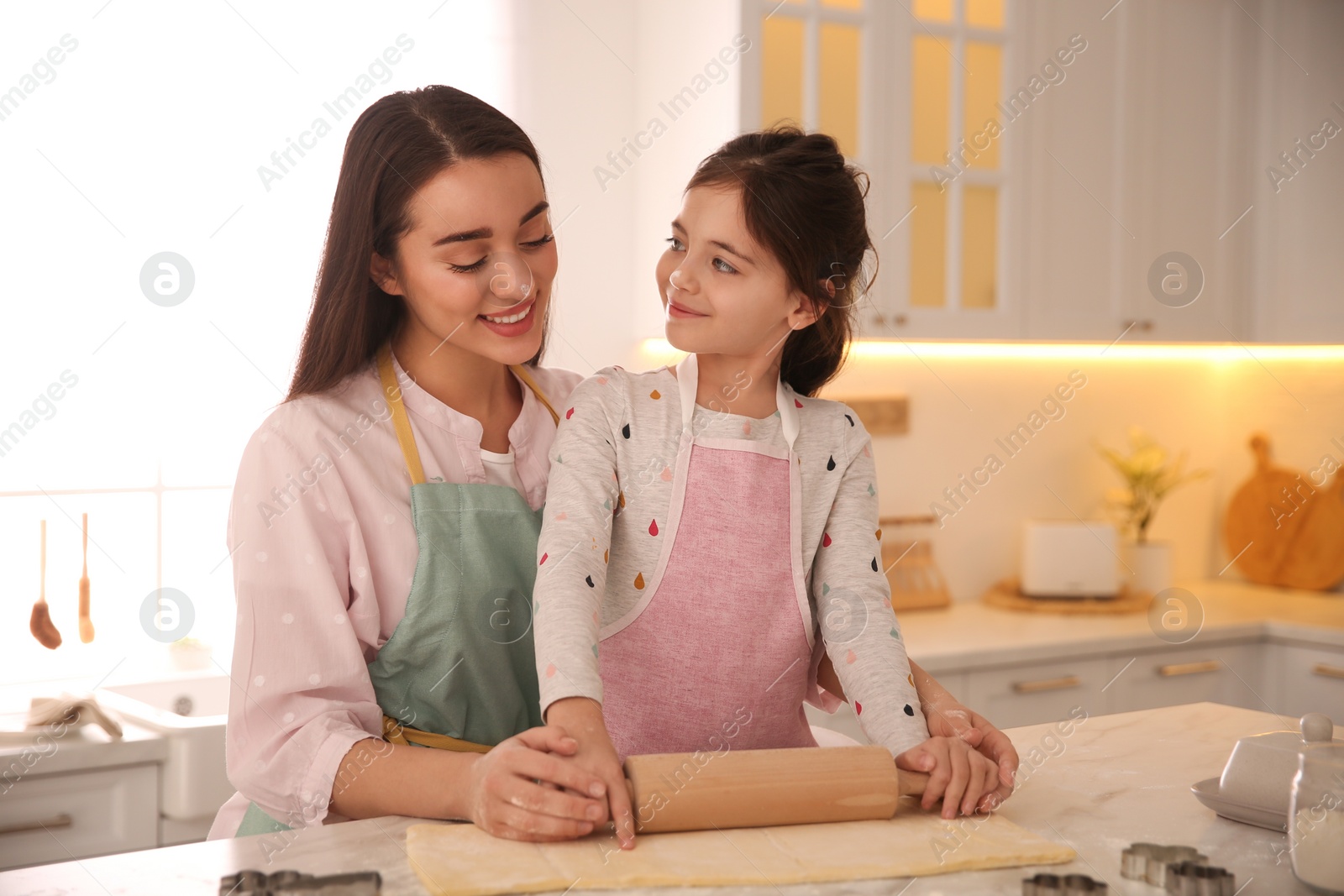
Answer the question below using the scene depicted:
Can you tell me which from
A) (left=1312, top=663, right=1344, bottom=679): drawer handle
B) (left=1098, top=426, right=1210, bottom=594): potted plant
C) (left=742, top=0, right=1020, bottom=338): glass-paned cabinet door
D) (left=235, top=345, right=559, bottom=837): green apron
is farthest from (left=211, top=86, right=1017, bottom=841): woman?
(left=1098, top=426, right=1210, bottom=594): potted plant

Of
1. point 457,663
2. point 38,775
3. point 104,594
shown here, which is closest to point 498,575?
point 457,663

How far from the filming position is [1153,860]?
0.85 m

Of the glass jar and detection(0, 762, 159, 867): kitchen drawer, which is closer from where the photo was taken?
the glass jar

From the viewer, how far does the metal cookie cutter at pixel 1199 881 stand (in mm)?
815

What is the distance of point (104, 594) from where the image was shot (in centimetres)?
227

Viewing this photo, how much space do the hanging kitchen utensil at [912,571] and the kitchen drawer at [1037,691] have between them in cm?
40

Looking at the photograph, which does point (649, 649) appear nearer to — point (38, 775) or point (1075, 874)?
point (1075, 874)

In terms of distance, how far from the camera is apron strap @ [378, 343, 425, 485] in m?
1.24

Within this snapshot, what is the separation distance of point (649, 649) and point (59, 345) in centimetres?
160

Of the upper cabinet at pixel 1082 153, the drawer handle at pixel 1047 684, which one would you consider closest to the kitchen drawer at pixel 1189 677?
the drawer handle at pixel 1047 684

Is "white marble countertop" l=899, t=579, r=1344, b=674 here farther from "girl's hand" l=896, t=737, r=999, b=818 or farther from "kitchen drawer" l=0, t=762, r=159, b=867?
"kitchen drawer" l=0, t=762, r=159, b=867

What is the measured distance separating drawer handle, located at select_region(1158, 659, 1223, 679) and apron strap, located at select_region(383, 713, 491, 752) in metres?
1.93

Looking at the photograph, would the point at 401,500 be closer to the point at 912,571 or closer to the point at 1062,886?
the point at 1062,886

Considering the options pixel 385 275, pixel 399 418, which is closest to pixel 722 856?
pixel 399 418
